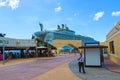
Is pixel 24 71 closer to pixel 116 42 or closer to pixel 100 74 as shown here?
pixel 100 74

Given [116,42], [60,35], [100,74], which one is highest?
[60,35]

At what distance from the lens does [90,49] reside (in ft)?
75.4

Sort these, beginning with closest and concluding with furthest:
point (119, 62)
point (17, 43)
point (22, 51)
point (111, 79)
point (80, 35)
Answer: point (111, 79), point (119, 62), point (17, 43), point (22, 51), point (80, 35)

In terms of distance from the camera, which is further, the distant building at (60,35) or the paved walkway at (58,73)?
the distant building at (60,35)

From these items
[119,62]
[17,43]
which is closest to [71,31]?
[17,43]

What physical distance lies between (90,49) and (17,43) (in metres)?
23.5

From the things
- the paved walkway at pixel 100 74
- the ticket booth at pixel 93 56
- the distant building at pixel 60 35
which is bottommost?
the paved walkway at pixel 100 74

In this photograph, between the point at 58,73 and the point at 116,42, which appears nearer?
the point at 58,73

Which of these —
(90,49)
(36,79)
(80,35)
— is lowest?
(36,79)

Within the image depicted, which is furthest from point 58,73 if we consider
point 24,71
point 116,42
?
point 116,42

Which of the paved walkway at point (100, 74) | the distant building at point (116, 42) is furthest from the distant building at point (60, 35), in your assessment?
the paved walkway at point (100, 74)

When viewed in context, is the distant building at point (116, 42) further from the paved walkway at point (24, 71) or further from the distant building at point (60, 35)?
the distant building at point (60, 35)

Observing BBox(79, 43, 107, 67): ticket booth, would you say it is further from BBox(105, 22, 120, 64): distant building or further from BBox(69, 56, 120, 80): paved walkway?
BBox(105, 22, 120, 64): distant building

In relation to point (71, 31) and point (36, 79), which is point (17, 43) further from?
point (71, 31)
